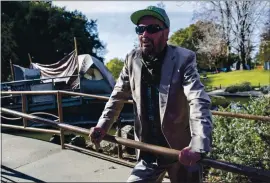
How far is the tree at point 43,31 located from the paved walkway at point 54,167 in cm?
2625

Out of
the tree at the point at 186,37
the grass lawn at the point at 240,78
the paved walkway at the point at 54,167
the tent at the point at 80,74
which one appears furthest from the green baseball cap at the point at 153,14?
the tree at the point at 186,37

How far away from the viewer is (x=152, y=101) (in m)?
2.25

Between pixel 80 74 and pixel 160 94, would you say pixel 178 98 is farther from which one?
pixel 80 74

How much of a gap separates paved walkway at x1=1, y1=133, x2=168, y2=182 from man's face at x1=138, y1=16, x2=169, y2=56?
2470 mm

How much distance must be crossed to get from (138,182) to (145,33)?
0.98 m

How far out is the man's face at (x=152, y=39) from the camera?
2.20 m

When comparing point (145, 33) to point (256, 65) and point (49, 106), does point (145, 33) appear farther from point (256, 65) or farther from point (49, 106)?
point (256, 65)

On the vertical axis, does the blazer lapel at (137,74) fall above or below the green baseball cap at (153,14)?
below

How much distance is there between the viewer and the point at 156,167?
2.31 metres

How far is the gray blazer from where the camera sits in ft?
→ 6.40

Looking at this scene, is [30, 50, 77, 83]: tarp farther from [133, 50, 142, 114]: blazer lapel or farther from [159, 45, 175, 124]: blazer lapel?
[159, 45, 175, 124]: blazer lapel

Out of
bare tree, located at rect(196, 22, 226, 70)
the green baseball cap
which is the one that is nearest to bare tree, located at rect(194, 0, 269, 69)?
bare tree, located at rect(196, 22, 226, 70)

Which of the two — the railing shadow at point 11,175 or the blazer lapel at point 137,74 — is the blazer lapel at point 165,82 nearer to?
the blazer lapel at point 137,74

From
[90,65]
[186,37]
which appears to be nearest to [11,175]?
[90,65]
